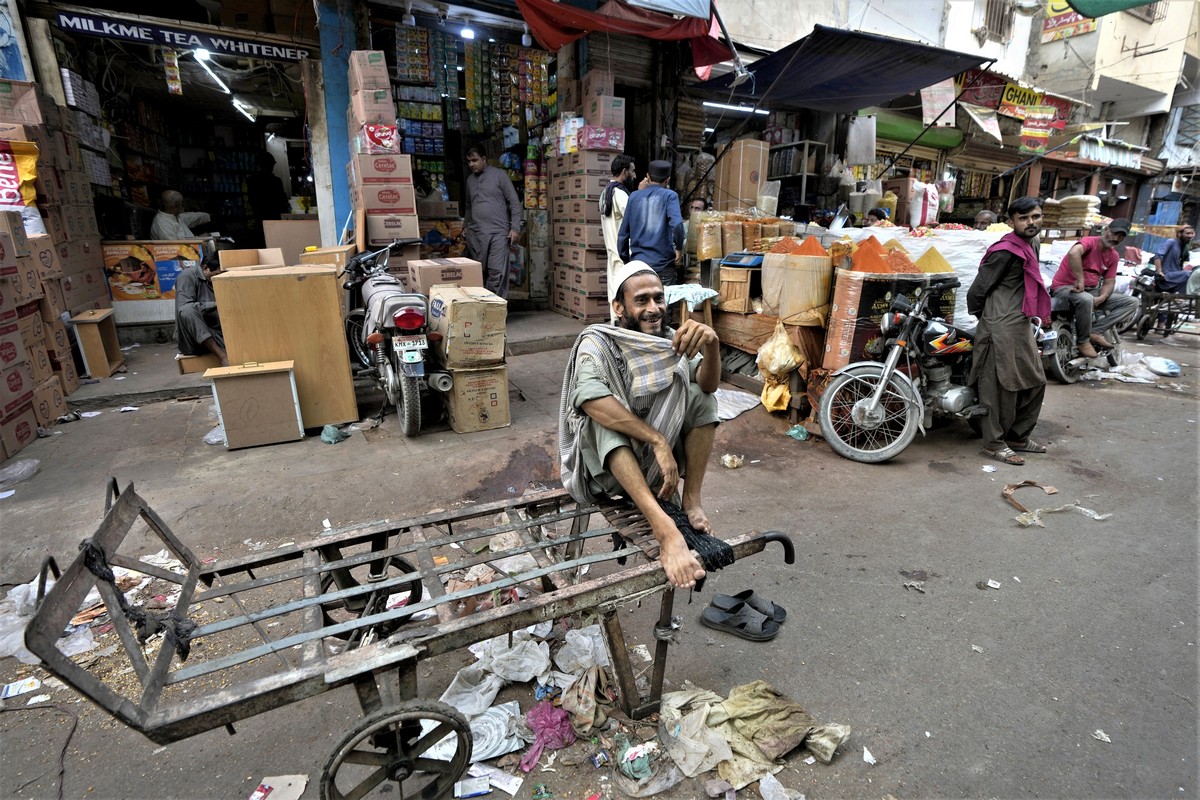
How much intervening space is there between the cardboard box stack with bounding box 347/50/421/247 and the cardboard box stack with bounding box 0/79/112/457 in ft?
9.53

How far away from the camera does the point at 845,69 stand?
7.68 metres

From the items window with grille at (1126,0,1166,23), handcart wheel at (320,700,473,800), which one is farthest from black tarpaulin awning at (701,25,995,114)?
window with grille at (1126,0,1166,23)

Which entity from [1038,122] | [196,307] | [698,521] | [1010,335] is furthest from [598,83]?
[1038,122]

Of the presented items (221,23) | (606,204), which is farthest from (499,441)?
(221,23)

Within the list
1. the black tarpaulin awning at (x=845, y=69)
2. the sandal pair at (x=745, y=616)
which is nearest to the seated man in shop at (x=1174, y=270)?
the black tarpaulin awning at (x=845, y=69)

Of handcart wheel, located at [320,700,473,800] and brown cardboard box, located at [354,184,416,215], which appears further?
brown cardboard box, located at [354,184,416,215]

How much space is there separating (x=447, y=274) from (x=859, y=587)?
14.6 ft

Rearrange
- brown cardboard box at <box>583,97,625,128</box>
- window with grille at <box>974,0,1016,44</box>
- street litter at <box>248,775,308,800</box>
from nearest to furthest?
street litter at <box>248,775,308,800</box> < brown cardboard box at <box>583,97,625,128</box> < window with grille at <box>974,0,1016,44</box>

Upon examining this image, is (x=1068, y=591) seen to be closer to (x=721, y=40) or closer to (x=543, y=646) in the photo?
(x=543, y=646)

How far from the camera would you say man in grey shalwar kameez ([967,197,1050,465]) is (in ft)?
14.1

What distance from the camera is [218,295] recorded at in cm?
423

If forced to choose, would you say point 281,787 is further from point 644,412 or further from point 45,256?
point 45,256

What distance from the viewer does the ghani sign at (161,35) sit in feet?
20.6

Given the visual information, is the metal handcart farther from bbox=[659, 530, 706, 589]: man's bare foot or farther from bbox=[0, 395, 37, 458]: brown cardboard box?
bbox=[0, 395, 37, 458]: brown cardboard box
